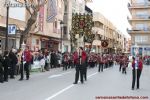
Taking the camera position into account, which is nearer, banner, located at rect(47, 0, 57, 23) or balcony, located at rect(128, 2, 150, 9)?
banner, located at rect(47, 0, 57, 23)

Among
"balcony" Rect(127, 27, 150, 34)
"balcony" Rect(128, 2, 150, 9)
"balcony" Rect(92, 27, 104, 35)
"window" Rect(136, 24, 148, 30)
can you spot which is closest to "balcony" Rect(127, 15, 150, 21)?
"window" Rect(136, 24, 148, 30)

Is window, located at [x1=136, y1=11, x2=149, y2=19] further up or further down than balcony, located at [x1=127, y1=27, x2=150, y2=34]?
further up

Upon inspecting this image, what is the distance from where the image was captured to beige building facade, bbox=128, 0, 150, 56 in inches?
3775

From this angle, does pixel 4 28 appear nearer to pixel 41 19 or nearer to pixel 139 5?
pixel 41 19

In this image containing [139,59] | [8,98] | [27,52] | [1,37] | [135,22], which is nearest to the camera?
[8,98]

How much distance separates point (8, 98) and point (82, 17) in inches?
1824

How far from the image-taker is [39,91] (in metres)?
16.3

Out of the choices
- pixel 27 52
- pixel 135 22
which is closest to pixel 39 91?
pixel 27 52

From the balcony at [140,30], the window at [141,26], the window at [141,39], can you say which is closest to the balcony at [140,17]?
the window at [141,26]

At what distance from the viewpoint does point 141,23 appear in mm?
96562

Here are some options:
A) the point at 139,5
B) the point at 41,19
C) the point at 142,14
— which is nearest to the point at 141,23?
the point at 142,14

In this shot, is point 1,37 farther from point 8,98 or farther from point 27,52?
point 8,98

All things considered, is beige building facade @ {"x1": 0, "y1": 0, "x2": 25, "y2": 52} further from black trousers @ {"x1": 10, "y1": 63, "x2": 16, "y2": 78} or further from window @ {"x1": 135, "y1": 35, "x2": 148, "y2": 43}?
window @ {"x1": 135, "y1": 35, "x2": 148, "y2": 43}

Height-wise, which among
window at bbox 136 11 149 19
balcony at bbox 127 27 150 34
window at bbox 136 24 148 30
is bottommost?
balcony at bbox 127 27 150 34
